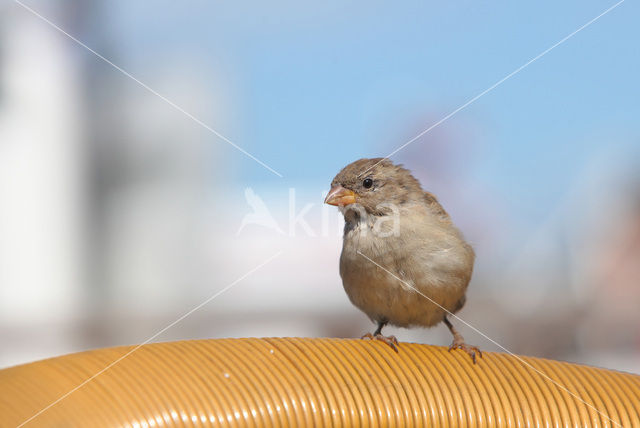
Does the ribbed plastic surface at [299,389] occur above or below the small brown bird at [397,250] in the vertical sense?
below

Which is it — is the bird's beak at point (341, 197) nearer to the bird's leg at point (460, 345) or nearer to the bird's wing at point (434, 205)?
the bird's wing at point (434, 205)

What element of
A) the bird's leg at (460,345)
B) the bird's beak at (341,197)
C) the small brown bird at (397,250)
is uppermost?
the bird's beak at (341,197)

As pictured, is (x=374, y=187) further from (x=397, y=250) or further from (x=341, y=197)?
(x=397, y=250)

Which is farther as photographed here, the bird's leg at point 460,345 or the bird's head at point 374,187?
the bird's head at point 374,187

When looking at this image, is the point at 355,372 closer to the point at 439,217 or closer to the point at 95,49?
the point at 439,217

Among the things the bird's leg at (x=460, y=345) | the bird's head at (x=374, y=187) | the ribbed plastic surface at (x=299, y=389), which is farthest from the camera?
the bird's head at (x=374, y=187)

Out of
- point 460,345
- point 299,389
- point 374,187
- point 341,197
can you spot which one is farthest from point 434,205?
point 299,389

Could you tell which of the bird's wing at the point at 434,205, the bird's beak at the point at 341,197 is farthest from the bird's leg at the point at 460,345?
the bird's beak at the point at 341,197

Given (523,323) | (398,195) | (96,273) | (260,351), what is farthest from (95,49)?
(260,351)
